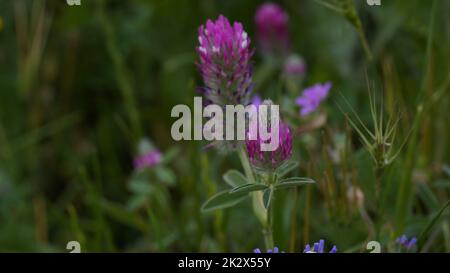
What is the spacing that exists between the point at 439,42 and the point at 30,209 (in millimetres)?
1225

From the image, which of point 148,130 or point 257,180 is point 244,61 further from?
point 148,130

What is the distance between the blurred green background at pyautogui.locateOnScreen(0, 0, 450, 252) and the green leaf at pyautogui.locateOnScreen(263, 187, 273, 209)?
0.44 metres

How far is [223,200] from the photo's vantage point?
1.08 metres

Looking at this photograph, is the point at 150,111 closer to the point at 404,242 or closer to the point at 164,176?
the point at 164,176

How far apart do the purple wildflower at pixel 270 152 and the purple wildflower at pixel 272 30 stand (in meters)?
0.94

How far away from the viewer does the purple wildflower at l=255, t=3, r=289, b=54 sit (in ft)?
6.00

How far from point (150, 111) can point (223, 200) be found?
3.56 ft

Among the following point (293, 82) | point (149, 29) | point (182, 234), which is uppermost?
point (149, 29)

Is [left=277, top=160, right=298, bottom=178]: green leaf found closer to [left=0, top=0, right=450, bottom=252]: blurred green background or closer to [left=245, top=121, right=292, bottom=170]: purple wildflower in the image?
[left=245, top=121, right=292, bottom=170]: purple wildflower

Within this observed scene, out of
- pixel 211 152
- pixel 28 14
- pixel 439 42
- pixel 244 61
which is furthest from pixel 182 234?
pixel 28 14

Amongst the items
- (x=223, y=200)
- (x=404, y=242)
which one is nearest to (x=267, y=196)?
(x=223, y=200)

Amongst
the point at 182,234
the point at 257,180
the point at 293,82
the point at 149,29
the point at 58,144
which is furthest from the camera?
the point at 149,29

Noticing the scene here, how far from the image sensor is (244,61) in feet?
3.20
